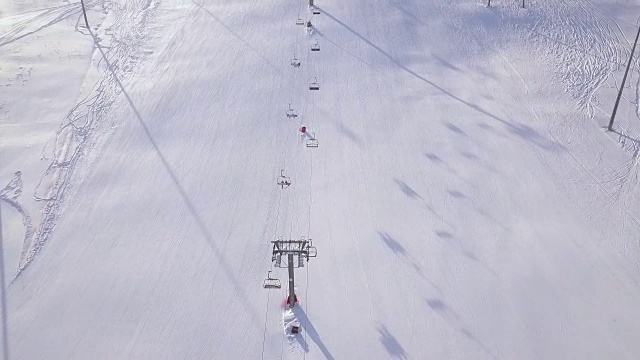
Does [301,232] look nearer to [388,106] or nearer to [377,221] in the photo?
[377,221]

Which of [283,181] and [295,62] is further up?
[295,62]

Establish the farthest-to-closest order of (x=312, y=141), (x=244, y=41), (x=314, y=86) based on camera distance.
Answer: (x=244, y=41) → (x=314, y=86) → (x=312, y=141)

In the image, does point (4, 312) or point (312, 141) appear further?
point (312, 141)

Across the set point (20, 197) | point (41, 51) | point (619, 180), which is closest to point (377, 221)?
point (619, 180)

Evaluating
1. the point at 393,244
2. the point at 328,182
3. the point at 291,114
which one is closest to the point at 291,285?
the point at 393,244

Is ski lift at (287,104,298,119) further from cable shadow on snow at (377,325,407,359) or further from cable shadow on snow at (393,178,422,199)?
cable shadow on snow at (377,325,407,359)

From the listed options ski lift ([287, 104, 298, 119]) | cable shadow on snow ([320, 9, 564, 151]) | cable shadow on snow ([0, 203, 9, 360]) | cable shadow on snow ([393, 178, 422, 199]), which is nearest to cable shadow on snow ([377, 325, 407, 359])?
cable shadow on snow ([393, 178, 422, 199])

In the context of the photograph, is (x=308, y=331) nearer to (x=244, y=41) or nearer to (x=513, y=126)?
(x=513, y=126)
